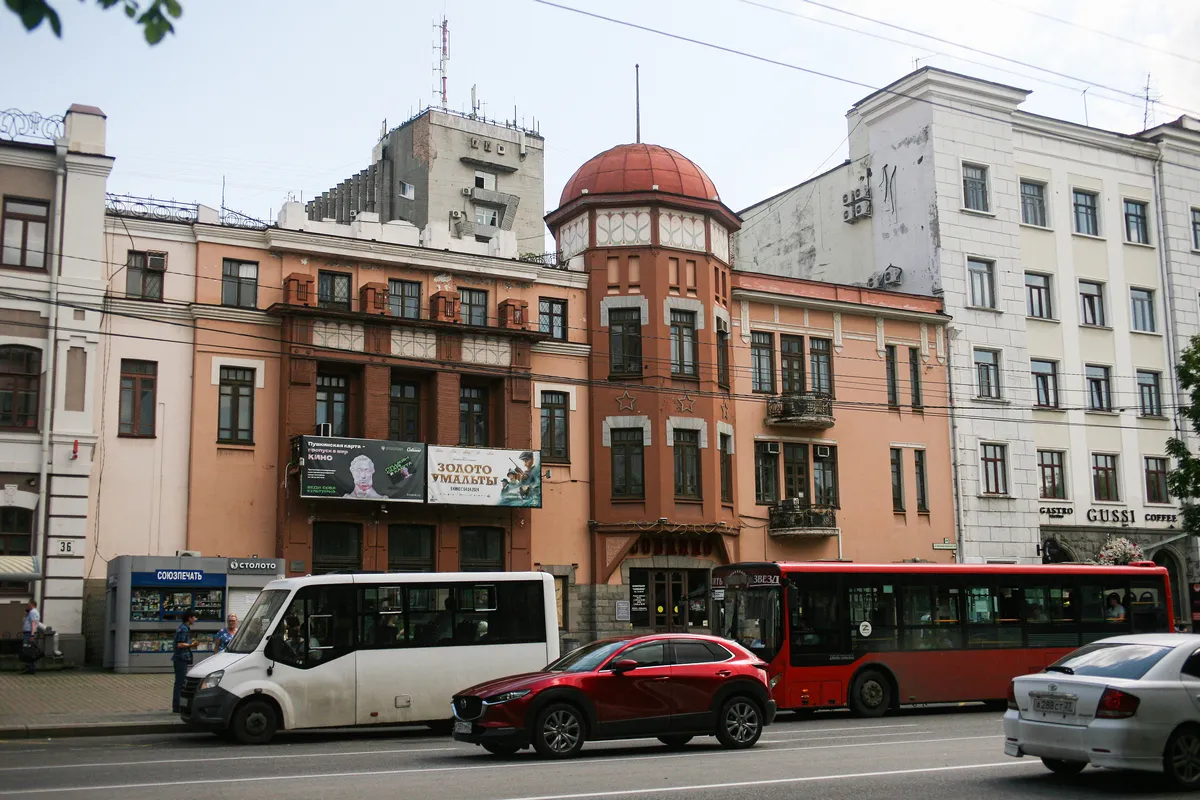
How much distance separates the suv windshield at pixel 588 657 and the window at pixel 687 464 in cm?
1860

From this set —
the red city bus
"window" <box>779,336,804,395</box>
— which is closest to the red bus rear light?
the red city bus

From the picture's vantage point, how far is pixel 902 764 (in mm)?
14445

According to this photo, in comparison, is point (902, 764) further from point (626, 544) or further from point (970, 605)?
point (626, 544)

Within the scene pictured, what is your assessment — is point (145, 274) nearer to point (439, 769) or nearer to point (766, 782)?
point (439, 769)

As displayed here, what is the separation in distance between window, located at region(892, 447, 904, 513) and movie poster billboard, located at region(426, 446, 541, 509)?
13.3 metres

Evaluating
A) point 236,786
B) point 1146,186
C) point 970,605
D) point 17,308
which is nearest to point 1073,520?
point 1146,186

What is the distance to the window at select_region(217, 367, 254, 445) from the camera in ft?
102

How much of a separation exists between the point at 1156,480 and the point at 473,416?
26.4 m

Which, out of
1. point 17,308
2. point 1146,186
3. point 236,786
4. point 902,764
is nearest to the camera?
point 236,786

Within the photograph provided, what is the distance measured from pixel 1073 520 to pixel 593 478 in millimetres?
18448

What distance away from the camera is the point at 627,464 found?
35.7 metres

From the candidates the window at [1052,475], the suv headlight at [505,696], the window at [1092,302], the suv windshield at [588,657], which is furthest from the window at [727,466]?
the suv headlight at [505,696]

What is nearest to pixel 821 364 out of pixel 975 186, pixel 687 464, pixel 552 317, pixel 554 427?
pixel 687 464

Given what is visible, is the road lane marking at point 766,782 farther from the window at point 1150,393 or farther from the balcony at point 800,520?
the window at point 1150,393
